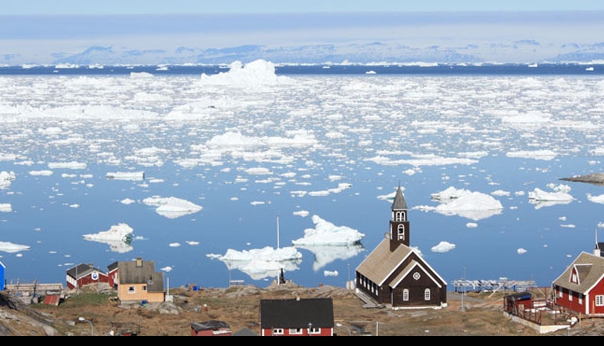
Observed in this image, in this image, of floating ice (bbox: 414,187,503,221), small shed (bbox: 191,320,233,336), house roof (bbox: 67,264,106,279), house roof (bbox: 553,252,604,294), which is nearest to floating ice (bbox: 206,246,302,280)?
house roof (bbox: 67,264,106,279)

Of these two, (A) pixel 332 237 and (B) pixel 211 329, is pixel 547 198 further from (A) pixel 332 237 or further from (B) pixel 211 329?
(B) pixel 211 329

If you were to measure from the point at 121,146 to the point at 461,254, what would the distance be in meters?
29.9

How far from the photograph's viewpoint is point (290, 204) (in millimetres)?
35188

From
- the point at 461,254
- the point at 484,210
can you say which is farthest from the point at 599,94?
the point at 461,254

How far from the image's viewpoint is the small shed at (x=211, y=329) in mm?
17109

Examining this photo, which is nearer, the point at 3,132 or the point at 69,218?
the point at 69,218

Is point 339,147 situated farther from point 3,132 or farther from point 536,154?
point 3,132

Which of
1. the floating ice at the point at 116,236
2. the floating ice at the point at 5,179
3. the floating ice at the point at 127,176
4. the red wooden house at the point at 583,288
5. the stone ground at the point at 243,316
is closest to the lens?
the stone ground at the point at 243,316

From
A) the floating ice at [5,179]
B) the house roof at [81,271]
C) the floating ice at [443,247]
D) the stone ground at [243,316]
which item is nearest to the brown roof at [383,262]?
the stone ground at [243,316]

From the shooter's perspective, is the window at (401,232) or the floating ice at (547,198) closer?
the window at (401,232)

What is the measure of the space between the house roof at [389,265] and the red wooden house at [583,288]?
98.3 inches

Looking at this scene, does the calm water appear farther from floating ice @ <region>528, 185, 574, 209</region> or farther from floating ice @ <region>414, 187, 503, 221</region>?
floating ice @ <region>414, 187, 503, 221</region>

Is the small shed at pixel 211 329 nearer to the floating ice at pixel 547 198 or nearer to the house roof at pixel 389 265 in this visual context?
the house roof at pixel 389 265

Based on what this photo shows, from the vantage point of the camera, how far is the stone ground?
58.5ft
